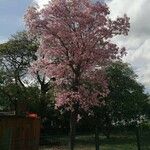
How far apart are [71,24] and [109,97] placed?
1748 centimetres

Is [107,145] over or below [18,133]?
over

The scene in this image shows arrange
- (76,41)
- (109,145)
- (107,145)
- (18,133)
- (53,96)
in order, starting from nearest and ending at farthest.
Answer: (18,133)
(76,41)
(109,145)
(107,145)
(53,96)

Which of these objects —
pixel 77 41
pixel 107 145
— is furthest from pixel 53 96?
pixel 77 41

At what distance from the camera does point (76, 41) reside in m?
27.0

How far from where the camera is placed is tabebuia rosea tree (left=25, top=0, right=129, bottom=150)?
2709 centimetres

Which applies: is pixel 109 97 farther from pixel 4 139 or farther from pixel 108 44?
pixel 4 139

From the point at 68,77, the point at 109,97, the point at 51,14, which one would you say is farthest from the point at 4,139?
the point at 109,97

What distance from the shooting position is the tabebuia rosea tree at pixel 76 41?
27094mm

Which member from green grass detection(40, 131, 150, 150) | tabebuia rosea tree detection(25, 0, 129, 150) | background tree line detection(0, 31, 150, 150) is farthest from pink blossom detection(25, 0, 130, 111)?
background tree line detection(0, 31, 150, 150)

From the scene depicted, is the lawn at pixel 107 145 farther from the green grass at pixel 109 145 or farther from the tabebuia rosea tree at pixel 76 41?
the tabebuia rosea tree at pixel 76 41

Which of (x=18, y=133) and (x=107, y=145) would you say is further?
(x=107, y=145)

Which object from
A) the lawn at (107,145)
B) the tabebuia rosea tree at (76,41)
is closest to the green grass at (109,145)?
the lawn at (107,145)

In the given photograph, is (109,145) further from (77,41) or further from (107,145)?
(77,41)

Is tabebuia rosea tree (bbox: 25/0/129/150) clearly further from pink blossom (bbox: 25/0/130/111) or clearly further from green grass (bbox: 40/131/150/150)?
green grass (bbox: 40/131/150/150)
